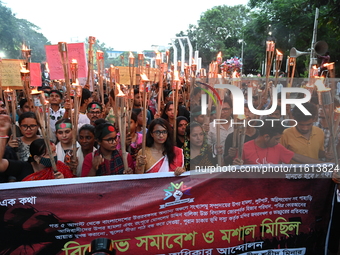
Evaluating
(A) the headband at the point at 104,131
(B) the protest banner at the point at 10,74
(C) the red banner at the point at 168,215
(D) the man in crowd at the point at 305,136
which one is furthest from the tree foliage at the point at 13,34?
(D) the man in crowd at the point at 305,136

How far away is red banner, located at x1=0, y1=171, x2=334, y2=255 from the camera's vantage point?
210 cm

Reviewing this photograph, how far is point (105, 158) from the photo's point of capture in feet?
8.93

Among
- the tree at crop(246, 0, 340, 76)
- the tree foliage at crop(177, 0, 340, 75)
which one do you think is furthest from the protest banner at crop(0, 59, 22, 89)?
the tree at crop(246, 0, 340, 76)

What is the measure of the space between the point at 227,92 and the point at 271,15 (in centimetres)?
1747

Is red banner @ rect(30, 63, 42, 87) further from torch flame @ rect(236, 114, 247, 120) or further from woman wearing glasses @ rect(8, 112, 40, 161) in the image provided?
torch flame @ rect(236, 114, 247, 120)

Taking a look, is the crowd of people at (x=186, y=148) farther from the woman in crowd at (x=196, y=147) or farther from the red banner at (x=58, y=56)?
the red banner at (x=58, y=56)

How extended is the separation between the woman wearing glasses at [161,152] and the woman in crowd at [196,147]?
7cm

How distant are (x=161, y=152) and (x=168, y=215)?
0.71 m

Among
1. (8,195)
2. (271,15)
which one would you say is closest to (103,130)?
(8,195)

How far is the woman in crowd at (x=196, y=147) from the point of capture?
2805mm

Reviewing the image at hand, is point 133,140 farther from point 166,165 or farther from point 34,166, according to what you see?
point 34,166

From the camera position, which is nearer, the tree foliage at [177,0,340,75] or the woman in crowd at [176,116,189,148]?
the woman in crowd at [176,116,189,148]

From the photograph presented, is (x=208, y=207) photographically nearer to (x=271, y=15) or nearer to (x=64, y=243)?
(x=64, y=243)

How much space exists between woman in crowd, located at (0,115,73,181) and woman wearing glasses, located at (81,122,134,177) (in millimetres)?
164
